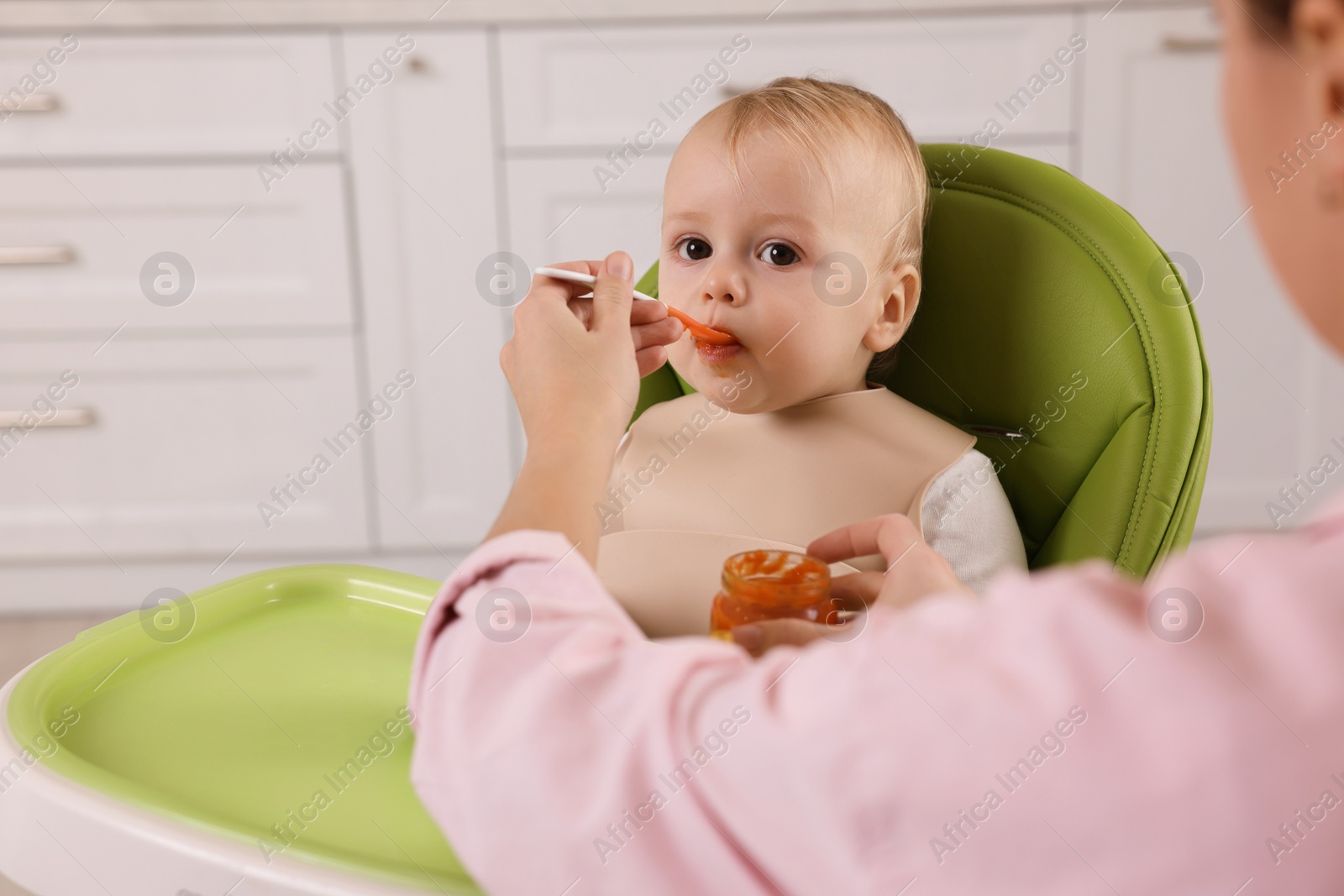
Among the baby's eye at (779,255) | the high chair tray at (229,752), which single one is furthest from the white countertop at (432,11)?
the high chair tray at (229,752)

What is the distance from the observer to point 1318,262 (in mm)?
342

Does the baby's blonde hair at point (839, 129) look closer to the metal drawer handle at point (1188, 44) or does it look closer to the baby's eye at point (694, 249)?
the baby's eye at point (694, 249)

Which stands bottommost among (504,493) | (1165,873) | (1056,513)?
(504,493)

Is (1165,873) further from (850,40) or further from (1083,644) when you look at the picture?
(850,40)

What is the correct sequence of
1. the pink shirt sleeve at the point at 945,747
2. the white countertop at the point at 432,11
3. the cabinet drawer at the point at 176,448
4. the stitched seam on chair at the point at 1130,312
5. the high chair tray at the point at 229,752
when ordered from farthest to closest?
1. the cabinet drawer at the point at 176,448
2. the white countertop at the point at 432,11
3. the stitched seam on chair at the point at 1130,312
4. the high chair tray at the point at 229,752
5. the pink shirt sleeve at the point at 945,747

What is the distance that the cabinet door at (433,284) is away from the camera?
1.75m

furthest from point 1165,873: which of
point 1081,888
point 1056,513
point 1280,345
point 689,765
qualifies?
point 1280,345

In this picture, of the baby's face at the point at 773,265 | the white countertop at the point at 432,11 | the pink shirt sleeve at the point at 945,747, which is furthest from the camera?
the white countertop at the point at 432,11

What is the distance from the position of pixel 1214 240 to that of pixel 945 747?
1.73m

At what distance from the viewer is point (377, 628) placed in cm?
84

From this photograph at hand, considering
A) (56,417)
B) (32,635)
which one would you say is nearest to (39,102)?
(56,417)

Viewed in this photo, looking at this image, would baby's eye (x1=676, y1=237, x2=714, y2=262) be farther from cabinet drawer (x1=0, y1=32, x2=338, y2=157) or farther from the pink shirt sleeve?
cabinet drawer (x1=0, y1=32, x2=338, y2=157)

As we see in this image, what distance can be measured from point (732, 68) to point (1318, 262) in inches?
58.9

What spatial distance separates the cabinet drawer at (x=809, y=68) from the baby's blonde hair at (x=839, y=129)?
0.89 metres
